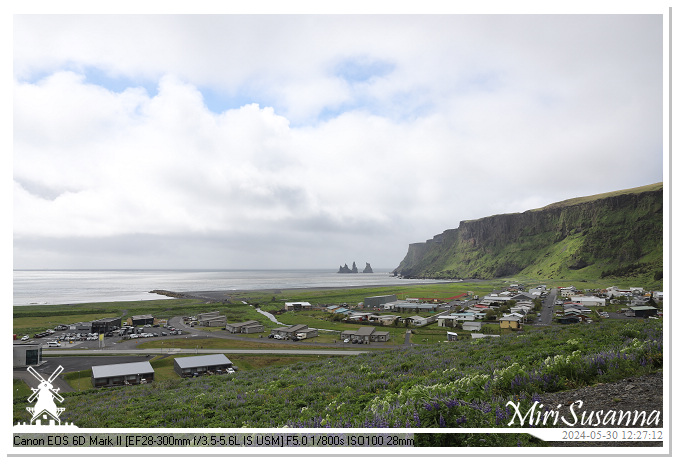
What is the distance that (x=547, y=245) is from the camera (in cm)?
6606

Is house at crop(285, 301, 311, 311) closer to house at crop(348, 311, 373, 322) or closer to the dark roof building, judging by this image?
house at crop(348, 311, 373, 322)

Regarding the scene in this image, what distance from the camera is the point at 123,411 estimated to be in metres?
5.80

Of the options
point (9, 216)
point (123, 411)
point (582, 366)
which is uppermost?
point (9, 216)

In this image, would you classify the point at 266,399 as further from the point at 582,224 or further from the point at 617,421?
the point at 582,224

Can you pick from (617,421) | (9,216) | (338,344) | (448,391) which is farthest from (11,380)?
(338,344)

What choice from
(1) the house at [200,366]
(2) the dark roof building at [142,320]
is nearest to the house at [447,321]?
(1) the house at [200,366]

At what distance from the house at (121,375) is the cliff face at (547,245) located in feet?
101

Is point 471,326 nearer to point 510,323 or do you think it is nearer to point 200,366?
point 510,323

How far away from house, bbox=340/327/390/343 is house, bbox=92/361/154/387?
1160 cm

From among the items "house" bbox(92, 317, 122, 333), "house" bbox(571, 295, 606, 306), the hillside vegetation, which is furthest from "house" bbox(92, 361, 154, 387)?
"house" bbox(571, 295, 606, 306)
